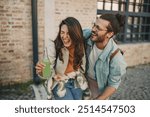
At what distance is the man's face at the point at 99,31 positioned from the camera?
268 centimetres

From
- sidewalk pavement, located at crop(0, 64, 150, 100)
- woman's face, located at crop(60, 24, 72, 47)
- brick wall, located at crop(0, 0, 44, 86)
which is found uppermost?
woman's face, located at crop(60, 24, 72, 47)

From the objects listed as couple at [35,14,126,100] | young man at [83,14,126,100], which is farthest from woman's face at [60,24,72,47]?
young man at [83,14,126,100]

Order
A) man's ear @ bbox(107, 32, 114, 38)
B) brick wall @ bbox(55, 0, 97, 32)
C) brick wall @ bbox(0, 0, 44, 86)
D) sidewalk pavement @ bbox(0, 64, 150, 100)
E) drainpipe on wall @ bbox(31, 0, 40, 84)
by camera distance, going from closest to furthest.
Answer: man's ear @ bbox(107, 32, 114, 38) < sidewalk pavement @ bbox(0, 64, 150, 100) < brick wall @ bbox(0, 0, 44, 86) < drainpipe on wall @ bbox(31, 0, 40, 84) < brick wall @ bbox(55, 0, 97, 32)

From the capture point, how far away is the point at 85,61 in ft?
8.93

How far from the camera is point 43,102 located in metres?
3.05

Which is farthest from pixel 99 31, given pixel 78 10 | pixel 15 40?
pixel 78 10

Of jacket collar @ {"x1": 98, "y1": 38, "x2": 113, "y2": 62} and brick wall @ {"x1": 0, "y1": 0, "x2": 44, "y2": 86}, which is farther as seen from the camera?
brick wall @ {"x1": 0, "y1": 0, "x2": 44, "y2": 86}

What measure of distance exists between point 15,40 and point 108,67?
4009mm

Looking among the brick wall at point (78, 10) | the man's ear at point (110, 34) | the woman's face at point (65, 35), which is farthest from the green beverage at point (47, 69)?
the brick wall at point (78, 10)

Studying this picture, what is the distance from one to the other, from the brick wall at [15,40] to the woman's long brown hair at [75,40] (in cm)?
365

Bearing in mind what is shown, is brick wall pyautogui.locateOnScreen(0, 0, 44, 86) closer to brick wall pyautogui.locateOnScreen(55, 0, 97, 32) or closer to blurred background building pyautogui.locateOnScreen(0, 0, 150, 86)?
blurred background building pyautogui.locateOnScreen(0, 0, 150, 86)

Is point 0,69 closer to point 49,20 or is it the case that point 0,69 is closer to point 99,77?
point 49,20

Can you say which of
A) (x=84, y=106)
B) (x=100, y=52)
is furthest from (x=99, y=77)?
(x=84, y=106)

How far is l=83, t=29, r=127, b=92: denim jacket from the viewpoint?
103 inches
